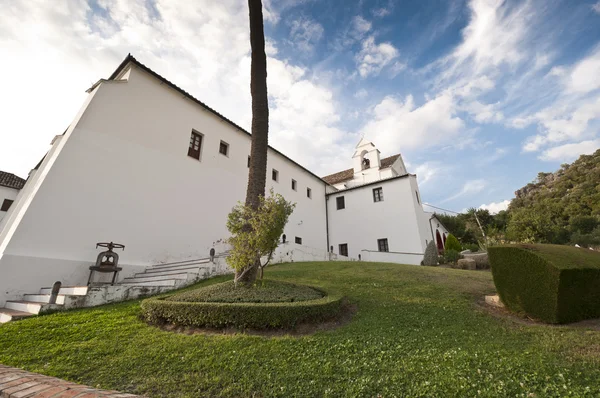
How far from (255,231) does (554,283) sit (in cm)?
589

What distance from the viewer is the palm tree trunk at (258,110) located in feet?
24.1

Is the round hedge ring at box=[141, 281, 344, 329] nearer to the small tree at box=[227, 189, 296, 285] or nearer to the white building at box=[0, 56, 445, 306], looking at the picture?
the small tree at box=[227, 189, 296, 285]

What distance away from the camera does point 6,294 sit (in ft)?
23.3

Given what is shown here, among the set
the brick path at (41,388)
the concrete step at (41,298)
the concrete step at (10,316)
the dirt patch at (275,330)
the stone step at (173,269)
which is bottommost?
the brick path at (41,388)

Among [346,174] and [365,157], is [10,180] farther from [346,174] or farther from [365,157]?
[365,157]

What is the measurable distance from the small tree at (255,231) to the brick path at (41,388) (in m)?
3.65

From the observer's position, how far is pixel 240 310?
4.71 metres

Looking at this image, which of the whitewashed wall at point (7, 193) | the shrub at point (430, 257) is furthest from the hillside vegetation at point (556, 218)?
the whitewashed wall at point (7, 193)

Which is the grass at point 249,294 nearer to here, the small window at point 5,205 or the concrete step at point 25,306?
the concrete step at point 25,306

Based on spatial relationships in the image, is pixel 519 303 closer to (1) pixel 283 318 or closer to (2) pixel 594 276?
(2) pixel 594 276

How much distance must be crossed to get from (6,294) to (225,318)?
7011 mm

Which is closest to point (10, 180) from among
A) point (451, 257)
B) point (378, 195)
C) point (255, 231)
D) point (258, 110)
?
point (258, 110)

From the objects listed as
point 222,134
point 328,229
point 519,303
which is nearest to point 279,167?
point 222,134

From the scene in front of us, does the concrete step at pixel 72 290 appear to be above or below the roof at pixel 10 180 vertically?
below
